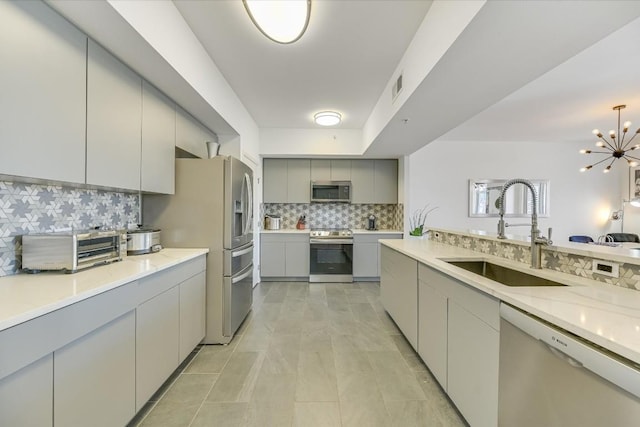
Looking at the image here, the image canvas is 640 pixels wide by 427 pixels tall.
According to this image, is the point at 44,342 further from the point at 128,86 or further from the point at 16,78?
the point at 128,86

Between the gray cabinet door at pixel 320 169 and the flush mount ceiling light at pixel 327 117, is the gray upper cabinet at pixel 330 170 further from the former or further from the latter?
the flush mount ceiling light at pixel 327 117

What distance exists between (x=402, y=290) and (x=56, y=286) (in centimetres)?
241

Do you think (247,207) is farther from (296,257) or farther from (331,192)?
(331,192)

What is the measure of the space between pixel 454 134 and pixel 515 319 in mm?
4475

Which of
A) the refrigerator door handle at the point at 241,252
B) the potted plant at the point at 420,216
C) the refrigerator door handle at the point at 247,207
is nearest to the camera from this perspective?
the refrigerator door handle at the point at 241,252

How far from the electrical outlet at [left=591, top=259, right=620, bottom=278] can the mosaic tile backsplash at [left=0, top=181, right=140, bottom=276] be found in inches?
118

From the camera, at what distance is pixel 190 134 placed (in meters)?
2.76

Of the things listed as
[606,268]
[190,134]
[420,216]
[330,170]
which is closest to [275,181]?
[330,170]

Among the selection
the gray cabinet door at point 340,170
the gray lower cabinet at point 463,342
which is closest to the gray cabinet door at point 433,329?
the gray lower cabinet at point 463,342

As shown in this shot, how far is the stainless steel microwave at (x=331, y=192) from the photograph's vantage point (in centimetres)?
501

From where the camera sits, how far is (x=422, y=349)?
2088mm

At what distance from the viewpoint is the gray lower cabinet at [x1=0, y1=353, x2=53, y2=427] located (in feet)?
2.85

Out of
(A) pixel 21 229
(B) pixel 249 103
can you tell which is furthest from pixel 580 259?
(B) pixel 249 103

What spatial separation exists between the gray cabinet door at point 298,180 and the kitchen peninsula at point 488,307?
287 cm
